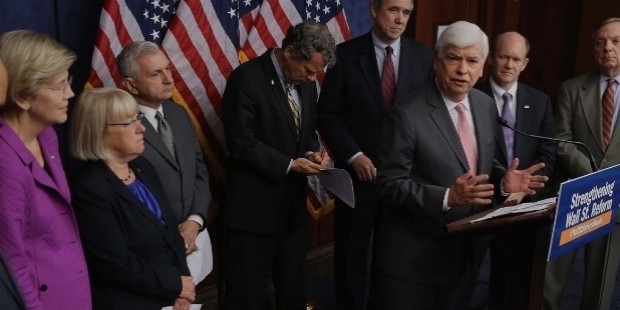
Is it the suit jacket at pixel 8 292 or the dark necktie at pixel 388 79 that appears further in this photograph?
the dark necktie at pixel 388 79

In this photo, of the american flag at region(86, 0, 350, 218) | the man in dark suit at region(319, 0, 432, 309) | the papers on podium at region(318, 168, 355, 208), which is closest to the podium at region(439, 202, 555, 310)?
the papers on podium at region(318, 168, 355, 208)

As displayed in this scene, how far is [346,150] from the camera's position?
3.06m

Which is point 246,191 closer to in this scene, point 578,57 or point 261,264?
point 261,264

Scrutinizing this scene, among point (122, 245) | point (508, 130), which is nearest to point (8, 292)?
→ point (122, 245)

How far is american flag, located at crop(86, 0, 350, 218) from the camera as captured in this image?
102 inches

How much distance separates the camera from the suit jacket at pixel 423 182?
7.08 ft

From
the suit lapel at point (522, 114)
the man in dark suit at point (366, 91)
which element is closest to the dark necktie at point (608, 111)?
the suit lapel at point (522, 114)

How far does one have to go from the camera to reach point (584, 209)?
1.96 meters

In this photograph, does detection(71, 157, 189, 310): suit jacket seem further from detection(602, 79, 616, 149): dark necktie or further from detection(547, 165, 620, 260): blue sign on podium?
detection(602, 79, 616, 149): dark necktie

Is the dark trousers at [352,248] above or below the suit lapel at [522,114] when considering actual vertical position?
below

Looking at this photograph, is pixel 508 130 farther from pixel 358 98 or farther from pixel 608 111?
pixel 358 98

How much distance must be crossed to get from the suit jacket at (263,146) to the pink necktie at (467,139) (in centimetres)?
81

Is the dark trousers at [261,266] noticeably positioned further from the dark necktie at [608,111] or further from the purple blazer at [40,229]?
the dark necktie at [608,111]

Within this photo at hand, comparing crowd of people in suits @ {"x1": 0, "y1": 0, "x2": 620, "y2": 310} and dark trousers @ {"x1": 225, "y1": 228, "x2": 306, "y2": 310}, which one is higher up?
crowd of people in suits @ {"x1": 0, "y1": 0, "x2": 620, "y2": 310}
